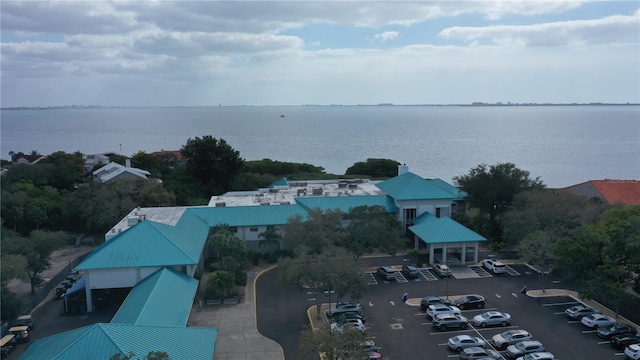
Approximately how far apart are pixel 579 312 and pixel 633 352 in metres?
4.60

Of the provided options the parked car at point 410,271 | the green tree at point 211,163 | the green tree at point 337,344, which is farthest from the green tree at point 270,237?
the green tree at point 211,163

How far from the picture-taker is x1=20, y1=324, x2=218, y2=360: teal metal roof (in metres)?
17.1

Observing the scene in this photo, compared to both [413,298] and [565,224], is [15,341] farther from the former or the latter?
[565,224]

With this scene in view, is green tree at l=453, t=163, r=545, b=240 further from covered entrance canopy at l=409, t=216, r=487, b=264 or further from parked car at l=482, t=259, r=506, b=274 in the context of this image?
parked car at l=482, t=259, r=506, b=274

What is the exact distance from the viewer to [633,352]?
880 inches

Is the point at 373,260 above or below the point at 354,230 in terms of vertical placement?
below

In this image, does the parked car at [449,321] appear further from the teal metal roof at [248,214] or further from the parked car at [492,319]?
the teal metal roof at [248,214]

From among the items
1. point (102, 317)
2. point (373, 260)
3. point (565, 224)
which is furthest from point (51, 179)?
point (565, 224)

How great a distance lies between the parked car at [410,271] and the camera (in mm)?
33688

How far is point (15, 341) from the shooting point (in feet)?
83.4

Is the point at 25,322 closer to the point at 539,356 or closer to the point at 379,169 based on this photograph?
the point at 539,356

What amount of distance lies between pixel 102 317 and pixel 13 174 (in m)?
39.3

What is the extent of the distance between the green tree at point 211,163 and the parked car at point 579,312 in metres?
44.2

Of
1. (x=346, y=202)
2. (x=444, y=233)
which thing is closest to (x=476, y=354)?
(x=444, y=233)
